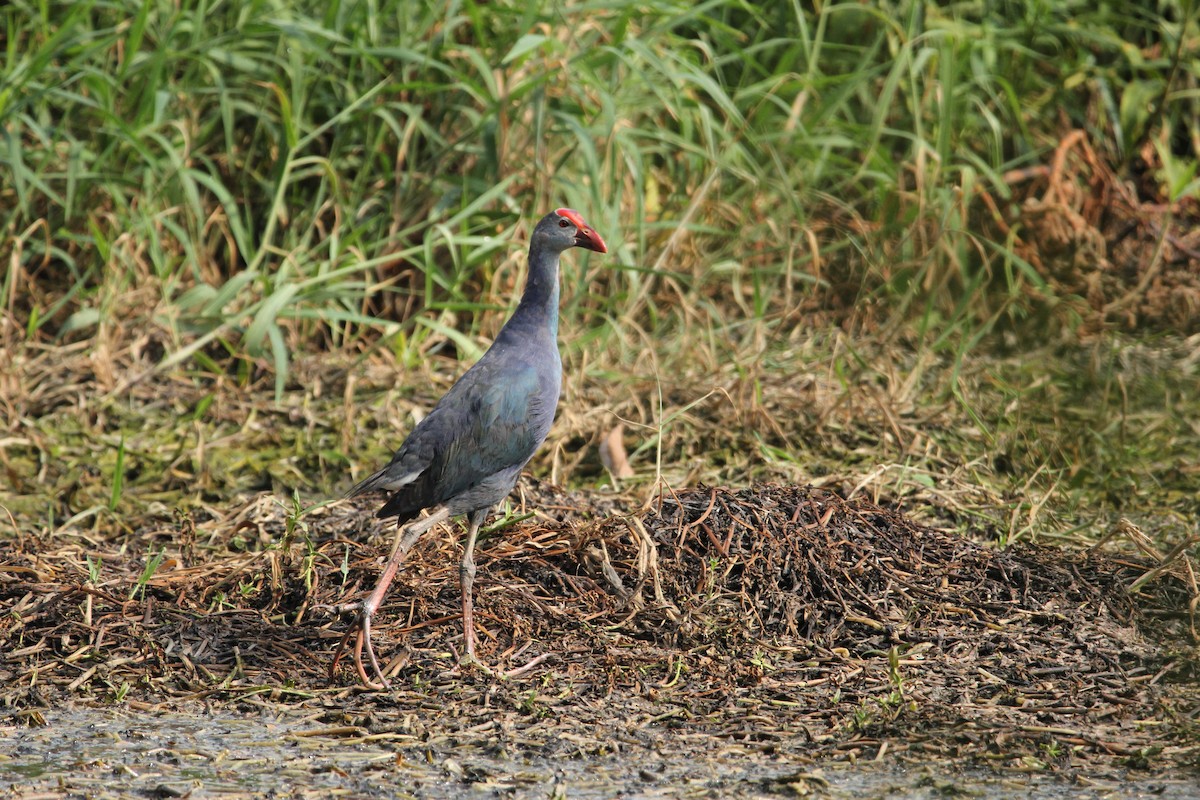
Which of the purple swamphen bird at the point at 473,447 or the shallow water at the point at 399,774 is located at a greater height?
the purple swamphen bird at the point at 473,447

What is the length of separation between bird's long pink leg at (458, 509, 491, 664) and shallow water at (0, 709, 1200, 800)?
0.47 meters

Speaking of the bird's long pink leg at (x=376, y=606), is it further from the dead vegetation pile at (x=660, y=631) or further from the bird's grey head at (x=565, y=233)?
the bird's grey head at (x=565, y=233)

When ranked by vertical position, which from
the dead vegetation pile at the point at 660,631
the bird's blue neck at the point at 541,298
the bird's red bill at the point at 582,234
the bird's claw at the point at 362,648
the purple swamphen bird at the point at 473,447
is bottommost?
the dead vegetation pile at the point at 660,631

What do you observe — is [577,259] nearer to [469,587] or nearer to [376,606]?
[469,587]

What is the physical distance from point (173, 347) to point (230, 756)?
8.56 feet

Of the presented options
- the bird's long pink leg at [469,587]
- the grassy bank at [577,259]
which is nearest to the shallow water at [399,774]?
the bird's long pink leg at [469,587]

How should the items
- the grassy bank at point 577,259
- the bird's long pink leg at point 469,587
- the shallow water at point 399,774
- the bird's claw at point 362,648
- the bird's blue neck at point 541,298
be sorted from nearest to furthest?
1. the shallow water at point 399,774
2. the bird's claw at point 362,648
3. the bird's long pink leg at point 469,587
4. the bird's blue neck at point 541,298
5. the grassy bank at point 577,259

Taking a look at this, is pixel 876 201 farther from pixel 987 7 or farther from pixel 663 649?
pixel 663 649

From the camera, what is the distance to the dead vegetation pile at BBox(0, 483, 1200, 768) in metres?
3.00

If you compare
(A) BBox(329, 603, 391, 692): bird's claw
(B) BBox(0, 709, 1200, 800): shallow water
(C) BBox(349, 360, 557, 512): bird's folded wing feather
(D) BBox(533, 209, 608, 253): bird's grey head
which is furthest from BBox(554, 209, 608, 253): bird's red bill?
(B) BBox(0, 709, 1200, 800): shallow water

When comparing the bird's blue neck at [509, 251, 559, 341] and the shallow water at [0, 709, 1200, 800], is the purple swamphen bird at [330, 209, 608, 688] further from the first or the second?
the shallow water at [0, 709, 1200, 800]

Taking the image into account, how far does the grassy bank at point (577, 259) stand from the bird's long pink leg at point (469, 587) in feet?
2.62

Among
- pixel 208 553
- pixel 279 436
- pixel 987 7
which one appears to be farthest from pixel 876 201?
pixel 208 553

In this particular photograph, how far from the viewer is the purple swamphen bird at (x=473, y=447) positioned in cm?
346
